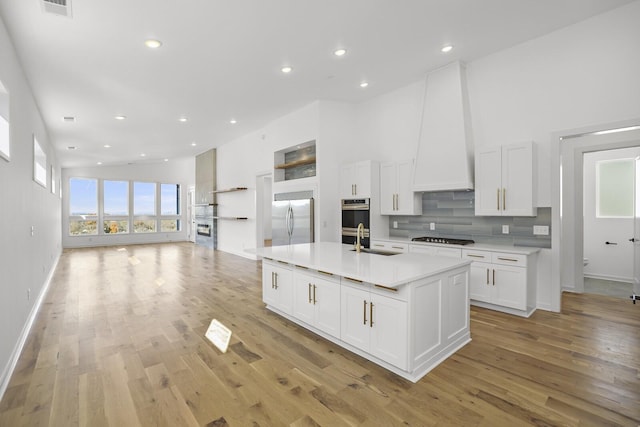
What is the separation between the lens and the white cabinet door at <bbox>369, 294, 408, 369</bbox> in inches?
90.1

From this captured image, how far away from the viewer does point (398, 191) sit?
5.00 meters

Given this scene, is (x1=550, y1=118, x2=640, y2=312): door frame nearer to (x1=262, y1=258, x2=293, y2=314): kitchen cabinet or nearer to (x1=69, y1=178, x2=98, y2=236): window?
(x1=262, y1=258, x2=293, y2=314): kitchen cabinet

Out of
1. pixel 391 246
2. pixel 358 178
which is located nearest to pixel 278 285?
pixel 391 246

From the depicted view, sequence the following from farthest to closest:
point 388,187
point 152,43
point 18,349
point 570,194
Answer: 1. point 388,187
2. point 570,194
3. point 152,43
4. point 18,349

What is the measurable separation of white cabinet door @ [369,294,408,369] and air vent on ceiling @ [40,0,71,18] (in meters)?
3.59

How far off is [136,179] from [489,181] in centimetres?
1200

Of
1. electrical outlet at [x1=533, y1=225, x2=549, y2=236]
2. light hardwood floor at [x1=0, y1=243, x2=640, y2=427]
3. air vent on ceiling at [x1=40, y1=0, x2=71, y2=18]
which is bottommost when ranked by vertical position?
light hardwood floor at [x1=0, y1=243, x2=640, y2=427]

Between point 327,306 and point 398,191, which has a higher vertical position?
point 398,191

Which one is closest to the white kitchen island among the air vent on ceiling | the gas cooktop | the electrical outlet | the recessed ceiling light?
the gas cooktop

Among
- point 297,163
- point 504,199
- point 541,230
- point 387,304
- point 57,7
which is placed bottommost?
point 387,304

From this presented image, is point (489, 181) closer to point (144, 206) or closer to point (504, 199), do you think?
point (504, 199)

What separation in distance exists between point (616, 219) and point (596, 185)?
0.63 m

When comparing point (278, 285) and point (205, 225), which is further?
point (205, 225)

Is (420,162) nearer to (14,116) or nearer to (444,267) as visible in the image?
(444,267)
